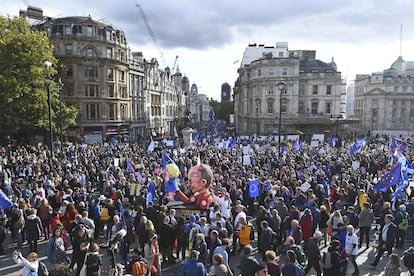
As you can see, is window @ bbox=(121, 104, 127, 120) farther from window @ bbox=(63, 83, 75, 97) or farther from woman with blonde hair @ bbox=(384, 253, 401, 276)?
woman with blonde hair @ bbox=(384, 253, 401, 276)

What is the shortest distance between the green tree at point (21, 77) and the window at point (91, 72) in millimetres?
14534

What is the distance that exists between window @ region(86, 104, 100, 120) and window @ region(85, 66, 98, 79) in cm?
390

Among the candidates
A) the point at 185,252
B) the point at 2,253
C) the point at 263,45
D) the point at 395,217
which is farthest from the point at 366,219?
the point at 263,45

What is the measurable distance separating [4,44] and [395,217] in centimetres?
3221

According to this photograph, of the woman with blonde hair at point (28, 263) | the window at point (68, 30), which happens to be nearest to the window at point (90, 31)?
the window at point (68, 30)

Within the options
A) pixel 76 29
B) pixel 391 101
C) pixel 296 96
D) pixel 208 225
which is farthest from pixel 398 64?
pixel 208 225

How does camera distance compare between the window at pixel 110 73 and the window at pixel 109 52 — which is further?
the window at pixel 110 73

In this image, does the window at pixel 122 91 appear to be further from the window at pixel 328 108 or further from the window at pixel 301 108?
the window at pixel 328 108

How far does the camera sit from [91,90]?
4850 centimetres

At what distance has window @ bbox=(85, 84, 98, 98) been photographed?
4816 cm

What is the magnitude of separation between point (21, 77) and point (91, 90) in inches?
675

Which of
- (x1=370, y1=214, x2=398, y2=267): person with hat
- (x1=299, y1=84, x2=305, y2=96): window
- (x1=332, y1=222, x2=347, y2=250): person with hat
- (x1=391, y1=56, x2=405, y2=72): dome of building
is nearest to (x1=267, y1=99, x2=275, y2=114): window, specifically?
(x1=299, y1=84, x2=305, y2=96): window

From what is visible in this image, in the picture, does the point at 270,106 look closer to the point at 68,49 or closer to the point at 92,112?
the point at 92,112

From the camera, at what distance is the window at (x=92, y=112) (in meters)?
48.2
